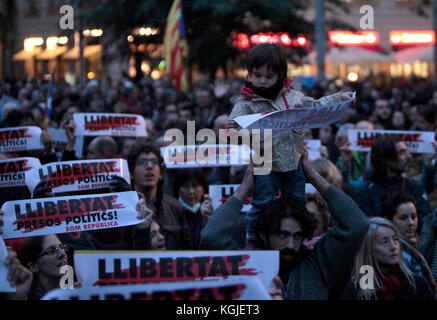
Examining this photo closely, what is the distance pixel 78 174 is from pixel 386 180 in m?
2.51

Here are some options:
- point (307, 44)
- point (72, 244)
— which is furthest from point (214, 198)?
point (307, 44)

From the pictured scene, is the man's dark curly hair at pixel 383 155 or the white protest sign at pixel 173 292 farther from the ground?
the man's dark curly hair at pixel 383 155

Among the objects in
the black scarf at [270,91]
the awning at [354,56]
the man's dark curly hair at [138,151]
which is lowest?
the man's dark curly hair at [138,151]

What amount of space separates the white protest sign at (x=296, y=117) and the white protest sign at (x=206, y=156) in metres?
2.35

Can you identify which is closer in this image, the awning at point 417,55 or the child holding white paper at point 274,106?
the child holding white paper at point 274,106

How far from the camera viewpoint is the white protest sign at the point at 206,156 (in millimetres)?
6262

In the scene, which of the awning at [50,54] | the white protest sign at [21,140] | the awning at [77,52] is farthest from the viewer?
the awning at [50,54]

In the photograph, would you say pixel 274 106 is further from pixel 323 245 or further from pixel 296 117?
pixel 323 245

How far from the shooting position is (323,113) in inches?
146

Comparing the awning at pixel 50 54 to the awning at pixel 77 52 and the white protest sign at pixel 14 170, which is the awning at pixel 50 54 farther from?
the white protest sign at pixel 14 170

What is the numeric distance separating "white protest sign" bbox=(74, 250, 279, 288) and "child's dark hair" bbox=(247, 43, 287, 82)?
1.38m

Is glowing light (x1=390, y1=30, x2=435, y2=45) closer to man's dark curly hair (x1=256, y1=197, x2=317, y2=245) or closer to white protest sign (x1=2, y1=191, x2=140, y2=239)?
white protest sign (x1=2, y1=191, x2=140, y2=239)

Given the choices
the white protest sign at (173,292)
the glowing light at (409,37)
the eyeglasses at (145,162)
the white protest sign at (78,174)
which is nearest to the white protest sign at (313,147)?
the eyeglasses at (145,162)

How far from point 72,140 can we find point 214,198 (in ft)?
6.36
